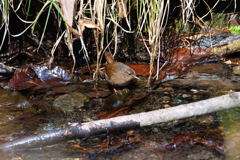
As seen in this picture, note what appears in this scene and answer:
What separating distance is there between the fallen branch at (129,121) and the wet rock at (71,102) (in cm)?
115

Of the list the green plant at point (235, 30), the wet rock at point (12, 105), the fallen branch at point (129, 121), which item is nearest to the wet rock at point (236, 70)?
the green plant at point (235, 30)

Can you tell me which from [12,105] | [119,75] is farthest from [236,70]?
[12,105]

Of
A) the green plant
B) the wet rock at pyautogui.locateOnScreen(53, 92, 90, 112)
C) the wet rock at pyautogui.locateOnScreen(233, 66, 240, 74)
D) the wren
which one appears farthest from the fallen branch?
the green plant

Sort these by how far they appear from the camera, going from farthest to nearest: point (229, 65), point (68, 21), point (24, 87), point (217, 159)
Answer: point (229, 65) < point (24, 87) < point (68, 21) < point (217, 159)

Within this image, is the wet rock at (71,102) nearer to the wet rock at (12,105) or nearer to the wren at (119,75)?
the wet rock at (12,105)

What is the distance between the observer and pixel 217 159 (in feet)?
7.32

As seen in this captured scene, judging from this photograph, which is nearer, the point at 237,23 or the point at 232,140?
the point at 232,140

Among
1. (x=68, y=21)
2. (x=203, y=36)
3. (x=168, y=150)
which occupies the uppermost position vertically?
(x=68, y=21)

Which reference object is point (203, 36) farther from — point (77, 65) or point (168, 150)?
point (168, 150)

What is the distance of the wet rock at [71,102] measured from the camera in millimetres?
3556

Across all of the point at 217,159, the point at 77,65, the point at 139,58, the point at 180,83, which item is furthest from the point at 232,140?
the point at 77,65

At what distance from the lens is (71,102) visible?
3.70m

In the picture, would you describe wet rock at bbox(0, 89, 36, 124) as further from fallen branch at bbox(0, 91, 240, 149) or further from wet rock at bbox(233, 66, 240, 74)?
wet rock at bbox(233, 66, 240, 74)

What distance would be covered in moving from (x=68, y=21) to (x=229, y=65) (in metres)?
3.65
